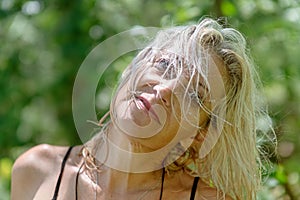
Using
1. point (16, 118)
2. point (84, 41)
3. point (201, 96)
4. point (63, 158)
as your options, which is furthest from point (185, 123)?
point (16, 118)

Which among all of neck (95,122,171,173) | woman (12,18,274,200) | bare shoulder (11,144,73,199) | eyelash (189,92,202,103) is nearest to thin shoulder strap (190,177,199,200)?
woman (12,18,274,200)

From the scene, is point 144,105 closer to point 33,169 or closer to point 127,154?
point 127,154

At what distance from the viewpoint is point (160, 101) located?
6.65ft

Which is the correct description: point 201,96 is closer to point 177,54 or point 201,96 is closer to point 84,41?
point 177,54

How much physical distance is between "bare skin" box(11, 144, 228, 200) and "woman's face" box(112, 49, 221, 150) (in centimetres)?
19

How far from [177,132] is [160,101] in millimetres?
126

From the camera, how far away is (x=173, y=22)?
102 inches

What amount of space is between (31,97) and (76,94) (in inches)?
46.7

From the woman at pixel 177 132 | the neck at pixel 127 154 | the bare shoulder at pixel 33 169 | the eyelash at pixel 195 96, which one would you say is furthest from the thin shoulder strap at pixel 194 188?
the bare shoulder at pixel 33 169

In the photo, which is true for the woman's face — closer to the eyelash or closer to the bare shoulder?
the eyelash

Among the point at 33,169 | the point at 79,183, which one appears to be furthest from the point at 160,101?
the point at 33,169

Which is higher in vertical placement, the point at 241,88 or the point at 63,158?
the point at 241,88

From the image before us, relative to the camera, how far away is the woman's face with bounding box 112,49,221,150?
6.62 feet

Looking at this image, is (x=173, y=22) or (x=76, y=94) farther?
(x=76, y=94)
